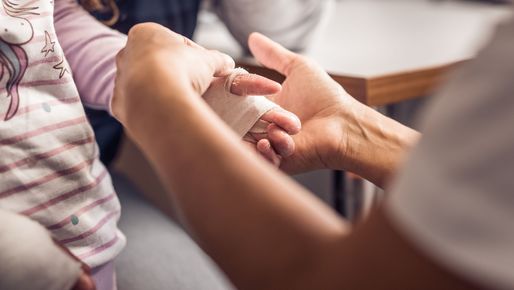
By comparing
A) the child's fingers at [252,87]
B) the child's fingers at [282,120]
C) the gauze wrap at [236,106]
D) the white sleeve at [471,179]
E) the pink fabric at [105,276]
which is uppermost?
the white sleeve at [471,179]

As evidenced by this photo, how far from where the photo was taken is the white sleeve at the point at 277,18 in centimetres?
89

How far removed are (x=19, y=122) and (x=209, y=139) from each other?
28 centimetres

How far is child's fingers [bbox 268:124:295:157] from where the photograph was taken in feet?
1.98

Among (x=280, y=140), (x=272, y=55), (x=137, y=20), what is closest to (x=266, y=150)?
(x=280, y=140)

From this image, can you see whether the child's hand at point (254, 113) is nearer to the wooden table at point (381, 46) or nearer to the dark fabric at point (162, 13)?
the wooden table at point (381, 46)

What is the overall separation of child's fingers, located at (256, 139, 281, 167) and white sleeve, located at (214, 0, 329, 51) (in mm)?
317

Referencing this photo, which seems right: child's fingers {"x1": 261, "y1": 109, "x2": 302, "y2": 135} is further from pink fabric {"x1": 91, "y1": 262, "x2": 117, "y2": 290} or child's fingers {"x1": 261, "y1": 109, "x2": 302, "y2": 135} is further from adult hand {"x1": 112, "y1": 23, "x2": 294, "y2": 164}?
pink fabric {"x1": 91, "y1": 262, "x2": 117, "y2": 290}

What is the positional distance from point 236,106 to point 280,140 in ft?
0.19

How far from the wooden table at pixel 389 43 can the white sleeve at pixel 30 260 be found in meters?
0.34

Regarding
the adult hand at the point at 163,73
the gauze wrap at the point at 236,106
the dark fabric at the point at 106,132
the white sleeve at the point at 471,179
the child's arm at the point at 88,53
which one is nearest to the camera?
the white sleeve at the point at 471,179

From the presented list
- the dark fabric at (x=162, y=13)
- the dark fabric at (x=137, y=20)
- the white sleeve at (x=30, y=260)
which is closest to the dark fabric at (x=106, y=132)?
the dark fabric at (x=137, y=20)

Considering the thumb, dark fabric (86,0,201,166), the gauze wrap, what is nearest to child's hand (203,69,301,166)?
the gauze wrap

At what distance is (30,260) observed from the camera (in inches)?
16.5

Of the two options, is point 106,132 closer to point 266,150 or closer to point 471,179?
point 266,150
